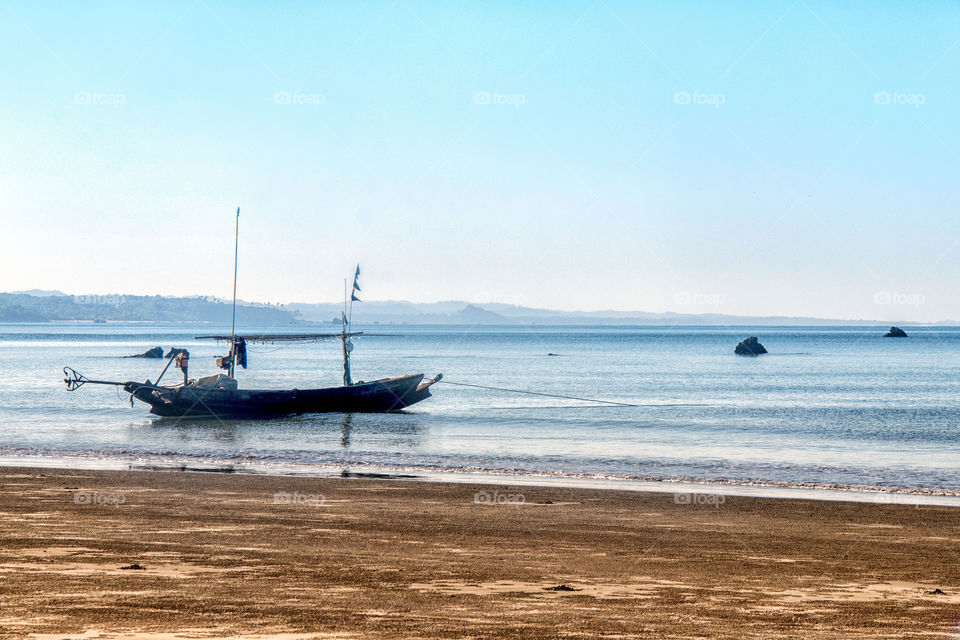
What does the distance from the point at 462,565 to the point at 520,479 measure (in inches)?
386

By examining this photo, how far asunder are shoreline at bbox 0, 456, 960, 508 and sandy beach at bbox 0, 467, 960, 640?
1.31 m

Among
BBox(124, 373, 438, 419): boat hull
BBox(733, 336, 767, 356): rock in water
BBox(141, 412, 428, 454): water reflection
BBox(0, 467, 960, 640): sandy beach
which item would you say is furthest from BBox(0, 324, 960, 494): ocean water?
BBox(733, 336, 767, 356): rock in water

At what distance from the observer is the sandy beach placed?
25.1 ft

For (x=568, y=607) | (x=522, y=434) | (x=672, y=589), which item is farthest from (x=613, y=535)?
(x=522, y=434)

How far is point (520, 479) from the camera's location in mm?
A: 20047

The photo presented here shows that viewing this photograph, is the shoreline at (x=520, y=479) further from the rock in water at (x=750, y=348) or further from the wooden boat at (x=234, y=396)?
the rock in water at (x=750, y=348)

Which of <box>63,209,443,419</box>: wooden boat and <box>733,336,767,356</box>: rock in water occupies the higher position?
<box>733,336,767,356</box>: rock in water

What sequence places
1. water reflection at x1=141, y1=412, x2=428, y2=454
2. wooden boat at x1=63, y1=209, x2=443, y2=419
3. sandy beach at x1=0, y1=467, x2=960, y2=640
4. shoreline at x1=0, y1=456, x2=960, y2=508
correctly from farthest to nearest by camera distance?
wooden boat at x1=63, y1=209, x2=443, y2=419, water reflection at x1=141, y1=412, x2=428, y2=454, shoreline at x1=0, y1=456, x2=960, y2=508, sandy beach at x1=0, y1=467, x2=960, y2=640

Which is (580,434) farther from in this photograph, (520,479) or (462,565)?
(462,565)

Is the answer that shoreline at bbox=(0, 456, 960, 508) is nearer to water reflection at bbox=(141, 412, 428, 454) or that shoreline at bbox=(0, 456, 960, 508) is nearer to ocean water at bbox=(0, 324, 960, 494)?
ocean water at bbox=(0, 324, 960, 494)

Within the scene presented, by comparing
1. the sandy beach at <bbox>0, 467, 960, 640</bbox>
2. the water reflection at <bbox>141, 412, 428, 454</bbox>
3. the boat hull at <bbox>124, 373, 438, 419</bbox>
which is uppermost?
the sandy beach at <bbox>0, 467, 960, 640</bbox>

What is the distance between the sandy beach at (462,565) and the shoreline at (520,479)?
1310 millimetres

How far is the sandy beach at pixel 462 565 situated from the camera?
765 centimetres

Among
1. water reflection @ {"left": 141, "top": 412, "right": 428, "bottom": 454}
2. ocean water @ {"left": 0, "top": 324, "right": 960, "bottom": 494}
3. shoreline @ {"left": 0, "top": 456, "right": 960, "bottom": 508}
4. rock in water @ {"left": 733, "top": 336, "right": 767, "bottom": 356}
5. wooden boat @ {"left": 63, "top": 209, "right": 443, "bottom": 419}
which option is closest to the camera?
shoreline @ {"left": 0, "top": 456, "right": 960, "bottom": 508}
